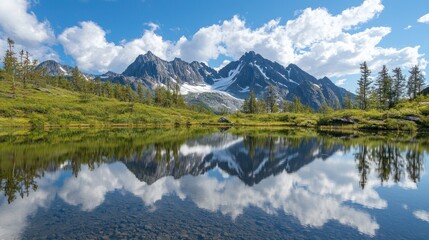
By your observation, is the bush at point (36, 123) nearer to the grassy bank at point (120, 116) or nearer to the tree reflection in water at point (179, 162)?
the grassy bank at point (120, 116)

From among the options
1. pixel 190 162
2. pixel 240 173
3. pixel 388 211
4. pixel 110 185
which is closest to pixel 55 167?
pixel 110 185

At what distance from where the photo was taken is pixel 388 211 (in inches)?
635

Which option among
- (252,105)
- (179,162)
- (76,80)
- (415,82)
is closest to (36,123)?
(179,162)

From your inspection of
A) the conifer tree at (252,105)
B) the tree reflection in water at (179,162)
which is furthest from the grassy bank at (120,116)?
the tree reflection in water at (179,162)

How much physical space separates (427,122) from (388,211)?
83.9 meters

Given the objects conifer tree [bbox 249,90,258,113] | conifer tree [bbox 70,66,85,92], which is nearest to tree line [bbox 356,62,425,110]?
conifer tree [bbox 249,90,258,113]

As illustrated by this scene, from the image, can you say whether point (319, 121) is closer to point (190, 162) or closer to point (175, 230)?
point (190, 162)

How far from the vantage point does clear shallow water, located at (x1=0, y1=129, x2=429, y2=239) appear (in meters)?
13.3

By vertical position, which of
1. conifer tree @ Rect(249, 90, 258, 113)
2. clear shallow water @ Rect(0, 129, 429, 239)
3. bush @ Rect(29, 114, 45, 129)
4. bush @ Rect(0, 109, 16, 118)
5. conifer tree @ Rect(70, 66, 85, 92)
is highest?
conifer tree @ Rect(70, 66, 85, 92)

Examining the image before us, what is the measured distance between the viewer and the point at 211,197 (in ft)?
63.0

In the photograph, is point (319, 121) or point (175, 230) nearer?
point (175, 230)

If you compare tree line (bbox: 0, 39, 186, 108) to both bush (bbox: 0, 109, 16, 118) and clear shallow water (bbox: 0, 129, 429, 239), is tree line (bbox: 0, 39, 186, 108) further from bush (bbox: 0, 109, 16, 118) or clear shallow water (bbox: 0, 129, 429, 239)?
clear shallow water (bbox: 0, 129, 429, 239)

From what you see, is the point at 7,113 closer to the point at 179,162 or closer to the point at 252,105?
the point at 179,162

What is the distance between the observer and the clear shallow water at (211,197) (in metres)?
13.3
